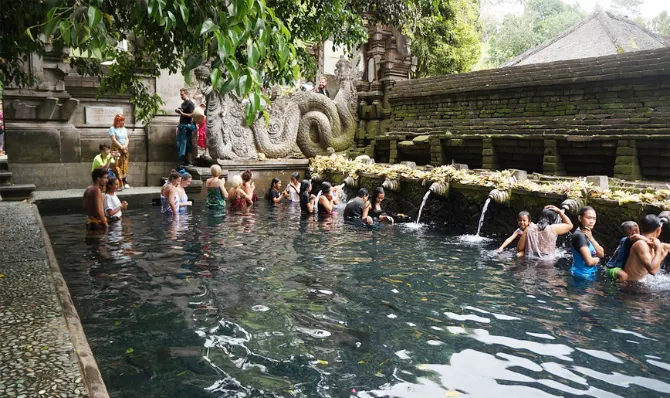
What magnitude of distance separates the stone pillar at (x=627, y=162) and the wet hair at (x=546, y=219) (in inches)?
121

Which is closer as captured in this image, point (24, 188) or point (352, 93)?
point (24, 188)

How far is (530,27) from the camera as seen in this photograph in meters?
40.8

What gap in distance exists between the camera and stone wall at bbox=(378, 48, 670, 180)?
34.2ft

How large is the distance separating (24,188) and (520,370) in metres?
10.9

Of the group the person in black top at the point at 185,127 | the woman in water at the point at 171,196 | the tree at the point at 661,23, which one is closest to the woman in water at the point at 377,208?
the woman in water at the point at 171,196

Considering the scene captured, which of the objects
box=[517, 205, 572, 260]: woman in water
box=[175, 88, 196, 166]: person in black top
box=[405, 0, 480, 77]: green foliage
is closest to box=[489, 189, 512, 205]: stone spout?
box=[517, 205, 572, 260]: woman in water

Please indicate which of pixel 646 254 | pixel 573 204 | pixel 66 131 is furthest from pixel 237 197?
pixel 646 254

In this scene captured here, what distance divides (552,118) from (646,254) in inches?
253

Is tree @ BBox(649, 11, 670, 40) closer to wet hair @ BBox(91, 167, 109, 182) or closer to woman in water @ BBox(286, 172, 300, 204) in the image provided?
woman in water @ BBox(286, 172, 300, 204)

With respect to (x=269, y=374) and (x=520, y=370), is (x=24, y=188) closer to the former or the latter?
(x=269, y=374)

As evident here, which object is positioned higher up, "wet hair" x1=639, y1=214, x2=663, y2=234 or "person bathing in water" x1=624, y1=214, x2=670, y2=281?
"wet hair" x1=639, y1=214, x2=663, y2=234

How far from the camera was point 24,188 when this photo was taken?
1166 centimetres

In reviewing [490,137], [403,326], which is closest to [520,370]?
[403,326]

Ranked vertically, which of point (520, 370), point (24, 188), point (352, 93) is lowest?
point (520, 370)
